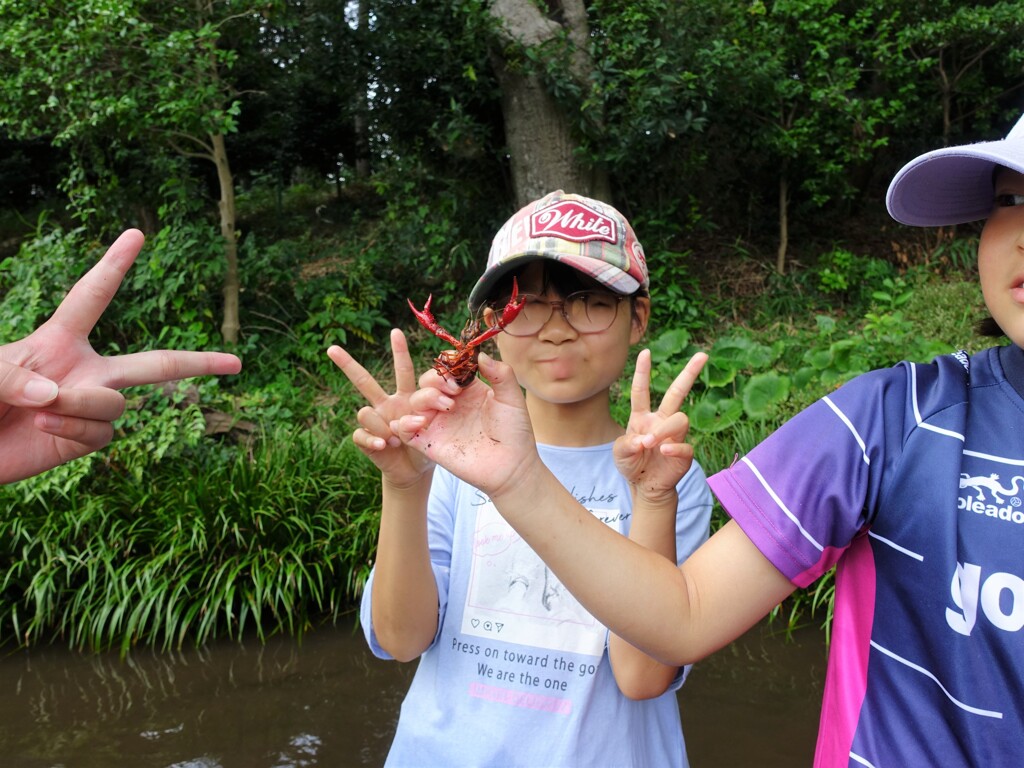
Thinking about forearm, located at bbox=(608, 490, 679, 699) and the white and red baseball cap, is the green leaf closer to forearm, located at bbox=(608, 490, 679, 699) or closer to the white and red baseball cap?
the white and red baseball cap

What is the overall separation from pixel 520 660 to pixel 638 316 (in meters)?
A: 0.77

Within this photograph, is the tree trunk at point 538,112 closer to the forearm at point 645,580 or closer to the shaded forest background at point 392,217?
the shaded forest background at point 392,217

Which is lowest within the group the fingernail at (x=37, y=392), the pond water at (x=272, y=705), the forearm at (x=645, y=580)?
the pond water at (x=272, y=705)

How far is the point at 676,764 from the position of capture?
151 centimetres

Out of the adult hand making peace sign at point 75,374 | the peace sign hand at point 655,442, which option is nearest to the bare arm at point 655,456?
the peace sign hand at point 655,442

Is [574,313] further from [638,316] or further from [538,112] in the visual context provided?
[538,112]

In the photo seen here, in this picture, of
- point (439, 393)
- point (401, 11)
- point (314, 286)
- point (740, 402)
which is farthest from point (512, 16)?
point (439, 393)

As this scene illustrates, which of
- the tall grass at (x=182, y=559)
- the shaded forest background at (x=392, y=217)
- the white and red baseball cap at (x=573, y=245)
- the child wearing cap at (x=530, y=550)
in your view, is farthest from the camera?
the shaded forest background at (x=392, y=217)

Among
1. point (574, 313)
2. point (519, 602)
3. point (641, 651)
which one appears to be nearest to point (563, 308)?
point (574, 313)

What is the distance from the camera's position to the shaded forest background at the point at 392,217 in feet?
13.1

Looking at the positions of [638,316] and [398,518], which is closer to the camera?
[398,518]

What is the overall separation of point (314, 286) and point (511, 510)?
6.09m

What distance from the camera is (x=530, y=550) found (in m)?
1.56

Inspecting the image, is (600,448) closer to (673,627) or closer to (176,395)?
(673,627)
